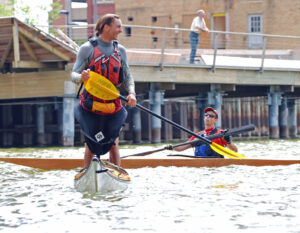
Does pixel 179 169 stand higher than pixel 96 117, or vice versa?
pixel 96 117

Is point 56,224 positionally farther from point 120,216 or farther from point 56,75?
point 56,75

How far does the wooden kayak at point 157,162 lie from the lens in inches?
399

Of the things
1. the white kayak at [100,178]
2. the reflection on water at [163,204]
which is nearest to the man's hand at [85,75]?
the white kayak at [100,178]

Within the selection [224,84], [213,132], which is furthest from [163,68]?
[213,132]

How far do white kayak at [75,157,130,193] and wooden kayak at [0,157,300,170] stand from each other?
2.82 m

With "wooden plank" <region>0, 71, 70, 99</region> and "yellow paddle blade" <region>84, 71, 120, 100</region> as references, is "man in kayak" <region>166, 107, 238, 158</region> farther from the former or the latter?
"wooden plank" <region>0, 71, 70, 99</region>

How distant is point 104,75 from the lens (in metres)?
7.04

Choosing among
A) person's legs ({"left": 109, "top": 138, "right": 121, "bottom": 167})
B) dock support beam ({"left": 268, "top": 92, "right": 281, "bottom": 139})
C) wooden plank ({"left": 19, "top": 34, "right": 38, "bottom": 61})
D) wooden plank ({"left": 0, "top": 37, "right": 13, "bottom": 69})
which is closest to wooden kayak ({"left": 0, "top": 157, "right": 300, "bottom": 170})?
person's legs ({"left": 109, "top": 138, "right": 121, "bottom": 167})

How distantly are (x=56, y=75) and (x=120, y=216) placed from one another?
1285 cm

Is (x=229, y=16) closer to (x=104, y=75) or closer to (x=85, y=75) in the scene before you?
(x=104, y=75)

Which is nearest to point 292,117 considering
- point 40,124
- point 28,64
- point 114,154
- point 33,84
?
point 40,124

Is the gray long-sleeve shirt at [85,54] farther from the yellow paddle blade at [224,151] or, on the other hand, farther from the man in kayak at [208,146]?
the man in kayak at [208,146]

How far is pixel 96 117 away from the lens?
716cm

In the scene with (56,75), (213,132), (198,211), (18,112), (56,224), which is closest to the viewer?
(56,224)
